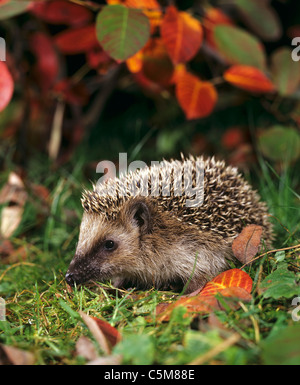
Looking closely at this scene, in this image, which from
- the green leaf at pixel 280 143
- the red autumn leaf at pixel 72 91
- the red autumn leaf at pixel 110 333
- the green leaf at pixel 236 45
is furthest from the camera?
the red autumn leaf at pixel 72 91

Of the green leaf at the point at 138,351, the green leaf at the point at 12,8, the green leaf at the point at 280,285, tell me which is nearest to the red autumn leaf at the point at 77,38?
the green leaf at the point at 12,8

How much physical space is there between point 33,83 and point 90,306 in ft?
10.3

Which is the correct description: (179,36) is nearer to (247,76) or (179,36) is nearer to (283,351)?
(247,76)

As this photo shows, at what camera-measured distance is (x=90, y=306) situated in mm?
2400

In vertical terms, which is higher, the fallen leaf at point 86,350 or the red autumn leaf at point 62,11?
the red autumn leaf at point 62,11

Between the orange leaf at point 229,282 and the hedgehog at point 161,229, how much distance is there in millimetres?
332

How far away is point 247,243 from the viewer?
2607 millimetres

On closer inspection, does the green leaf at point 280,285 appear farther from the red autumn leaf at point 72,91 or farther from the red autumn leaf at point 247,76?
the red autumn leaf at point 72,91

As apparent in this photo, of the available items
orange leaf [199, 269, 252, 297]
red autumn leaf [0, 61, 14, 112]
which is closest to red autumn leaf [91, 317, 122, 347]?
orange leaf [199, 269, 252, 297]

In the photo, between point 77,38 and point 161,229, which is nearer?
point 161,229

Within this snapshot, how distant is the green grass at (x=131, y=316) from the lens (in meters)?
1.74

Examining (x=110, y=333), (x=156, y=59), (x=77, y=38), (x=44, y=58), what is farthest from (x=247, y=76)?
(x=110, y=333)

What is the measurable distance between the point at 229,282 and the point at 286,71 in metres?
2.11

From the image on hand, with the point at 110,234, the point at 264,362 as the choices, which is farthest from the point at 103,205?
the point at 264,362
